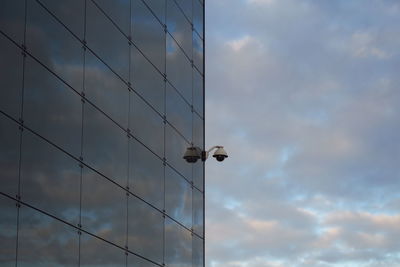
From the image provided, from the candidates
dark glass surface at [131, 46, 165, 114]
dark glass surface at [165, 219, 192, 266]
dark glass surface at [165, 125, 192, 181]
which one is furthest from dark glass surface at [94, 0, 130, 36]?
dark glass surface at [165, 219, 192, 266]

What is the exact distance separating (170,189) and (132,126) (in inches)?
Result: 161

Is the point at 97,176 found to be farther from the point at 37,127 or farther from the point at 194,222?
the point at 194,222

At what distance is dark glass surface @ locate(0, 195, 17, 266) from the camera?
2130cm

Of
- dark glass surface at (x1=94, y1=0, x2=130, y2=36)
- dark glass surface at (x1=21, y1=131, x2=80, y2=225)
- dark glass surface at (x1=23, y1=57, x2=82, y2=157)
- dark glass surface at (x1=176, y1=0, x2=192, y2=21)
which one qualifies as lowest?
dark glass surface at (x1=21, y1=131, x2=80, y2=225)

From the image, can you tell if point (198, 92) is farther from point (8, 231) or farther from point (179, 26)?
point (8, 231)

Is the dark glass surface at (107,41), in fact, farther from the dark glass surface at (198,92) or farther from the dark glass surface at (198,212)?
the dark glass surface at (198,212)

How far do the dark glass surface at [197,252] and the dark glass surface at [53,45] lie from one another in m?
11.6

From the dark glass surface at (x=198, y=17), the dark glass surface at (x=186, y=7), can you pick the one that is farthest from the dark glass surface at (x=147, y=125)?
the dark glass surface at (x=198, y=17)

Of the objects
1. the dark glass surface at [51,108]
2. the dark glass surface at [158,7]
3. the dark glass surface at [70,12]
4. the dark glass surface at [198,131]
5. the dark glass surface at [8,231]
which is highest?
the dark glass surface at [158,7]

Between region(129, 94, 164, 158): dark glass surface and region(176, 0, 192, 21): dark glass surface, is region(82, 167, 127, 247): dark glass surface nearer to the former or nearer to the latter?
region(129, 94, 164, 158): dark glass surface

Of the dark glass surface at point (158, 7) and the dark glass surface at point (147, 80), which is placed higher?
the dark glass surface at point (158, 7)

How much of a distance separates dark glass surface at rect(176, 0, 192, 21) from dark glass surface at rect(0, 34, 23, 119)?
47.7 ft

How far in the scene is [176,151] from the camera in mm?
34438

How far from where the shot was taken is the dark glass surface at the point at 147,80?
30.8 meters
